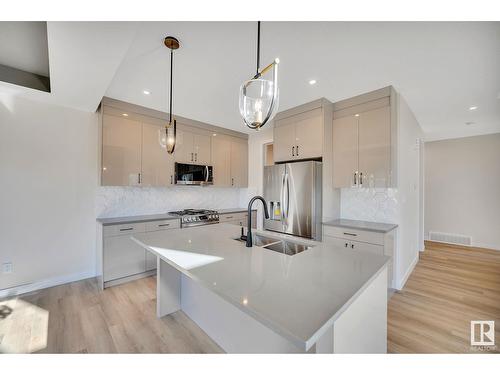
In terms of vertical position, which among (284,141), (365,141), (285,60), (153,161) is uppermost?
(285,60)

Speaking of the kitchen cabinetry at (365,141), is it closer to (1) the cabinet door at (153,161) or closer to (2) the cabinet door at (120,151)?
(1) the cabinet door at (153,161)

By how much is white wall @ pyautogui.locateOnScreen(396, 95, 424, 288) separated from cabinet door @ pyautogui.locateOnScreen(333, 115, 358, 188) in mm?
500

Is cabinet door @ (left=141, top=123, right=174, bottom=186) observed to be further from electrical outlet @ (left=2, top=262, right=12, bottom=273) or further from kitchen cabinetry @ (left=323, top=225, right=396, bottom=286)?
kitchen cabinetry @ (left=323, top=225, right=396, bottom=286)

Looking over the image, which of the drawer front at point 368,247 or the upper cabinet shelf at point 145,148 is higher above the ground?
the upper cabinet shelf at point 145,148

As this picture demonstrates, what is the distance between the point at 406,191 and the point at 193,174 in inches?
128

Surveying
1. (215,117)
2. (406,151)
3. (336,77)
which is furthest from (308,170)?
(215,117)

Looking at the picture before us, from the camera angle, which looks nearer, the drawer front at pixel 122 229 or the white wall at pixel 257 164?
the drawer front at pixel 122 229

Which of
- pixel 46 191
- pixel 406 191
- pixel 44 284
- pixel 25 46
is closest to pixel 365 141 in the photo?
pixel 406 191

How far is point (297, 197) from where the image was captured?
303cm

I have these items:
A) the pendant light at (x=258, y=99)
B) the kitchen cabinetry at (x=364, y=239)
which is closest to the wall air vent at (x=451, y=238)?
the kitchen cabinetry at (x=364, y=239)

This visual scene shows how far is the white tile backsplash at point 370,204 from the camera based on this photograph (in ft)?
9.36

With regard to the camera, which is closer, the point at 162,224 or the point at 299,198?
the point at 299,198

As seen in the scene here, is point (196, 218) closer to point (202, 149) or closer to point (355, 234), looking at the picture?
point (202, 149)

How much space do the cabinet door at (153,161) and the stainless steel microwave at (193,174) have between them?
0.15m
